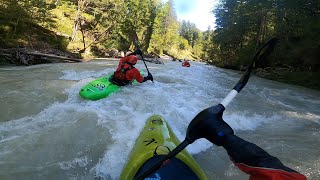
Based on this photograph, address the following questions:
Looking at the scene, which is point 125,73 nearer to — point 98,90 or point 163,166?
point 98,90

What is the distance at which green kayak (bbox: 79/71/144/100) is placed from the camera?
252 inches

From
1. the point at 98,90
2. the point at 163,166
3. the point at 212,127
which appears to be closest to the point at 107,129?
the point at 98,90

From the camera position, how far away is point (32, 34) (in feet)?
60.5

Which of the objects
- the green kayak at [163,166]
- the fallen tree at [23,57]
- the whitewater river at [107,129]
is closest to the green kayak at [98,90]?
the whitewater river at [107,129]

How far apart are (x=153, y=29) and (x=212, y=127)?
41453 mm

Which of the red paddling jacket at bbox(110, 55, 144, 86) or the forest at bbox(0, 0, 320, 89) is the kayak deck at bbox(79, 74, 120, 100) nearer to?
the red paddling jacket at bbox(110, 55, 144, 86)

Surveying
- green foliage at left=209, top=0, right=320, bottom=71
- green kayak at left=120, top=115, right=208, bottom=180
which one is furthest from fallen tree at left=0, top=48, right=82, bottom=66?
green foliage at left=209, top=0, right=320, bottom=71

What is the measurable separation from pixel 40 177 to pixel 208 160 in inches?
84.2

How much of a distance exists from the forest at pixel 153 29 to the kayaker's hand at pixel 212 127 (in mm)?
7509

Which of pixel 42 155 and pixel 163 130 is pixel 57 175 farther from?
pixel 163 130

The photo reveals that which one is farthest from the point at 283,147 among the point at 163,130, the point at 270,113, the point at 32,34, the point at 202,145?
the point at 32,34

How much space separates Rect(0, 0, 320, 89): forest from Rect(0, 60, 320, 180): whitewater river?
341 centimetres

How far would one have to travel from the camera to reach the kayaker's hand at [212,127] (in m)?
1.71

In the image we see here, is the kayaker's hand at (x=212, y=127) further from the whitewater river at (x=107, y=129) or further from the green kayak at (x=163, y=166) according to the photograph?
the whitewater river at (x=107, y=129)
